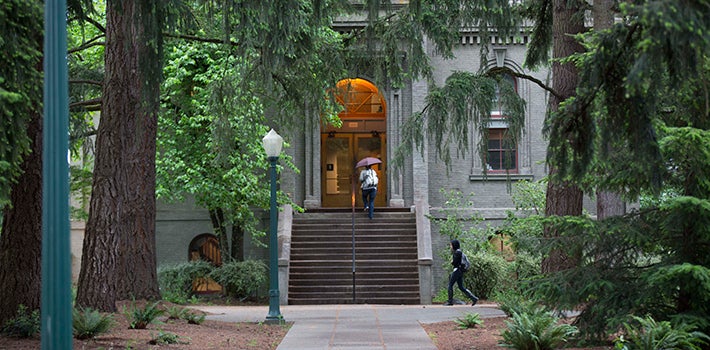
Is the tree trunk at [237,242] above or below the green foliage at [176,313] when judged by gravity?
above

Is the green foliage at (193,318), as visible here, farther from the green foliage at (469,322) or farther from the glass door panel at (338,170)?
the glass door panel at (338,170)

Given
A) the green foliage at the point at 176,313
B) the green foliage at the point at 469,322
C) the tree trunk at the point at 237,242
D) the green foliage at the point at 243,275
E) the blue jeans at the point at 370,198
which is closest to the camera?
the green foliage at the point at 469,322

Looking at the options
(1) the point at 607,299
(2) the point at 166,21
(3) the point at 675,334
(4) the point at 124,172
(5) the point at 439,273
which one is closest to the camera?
(3) the point at 675,334

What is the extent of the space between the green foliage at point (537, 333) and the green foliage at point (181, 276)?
1618 centimetres

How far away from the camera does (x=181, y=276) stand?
88.8ft

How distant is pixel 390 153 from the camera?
30500 mm

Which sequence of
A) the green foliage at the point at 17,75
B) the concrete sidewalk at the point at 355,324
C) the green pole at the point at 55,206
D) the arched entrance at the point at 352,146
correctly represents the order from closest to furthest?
the green pole at the point at 55,206
the green foliage at the point at 17,75
the concrete sidewalk at the point at 355,324
the arched entrance at the point at 352,146

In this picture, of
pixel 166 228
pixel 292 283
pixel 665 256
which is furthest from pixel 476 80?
pixel 166 228

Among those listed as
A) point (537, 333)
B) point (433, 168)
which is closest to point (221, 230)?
point (433, 168)

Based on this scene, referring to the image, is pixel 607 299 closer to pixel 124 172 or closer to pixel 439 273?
pixel 124 172

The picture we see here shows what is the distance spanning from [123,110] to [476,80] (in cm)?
622

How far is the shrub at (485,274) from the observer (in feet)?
85.6

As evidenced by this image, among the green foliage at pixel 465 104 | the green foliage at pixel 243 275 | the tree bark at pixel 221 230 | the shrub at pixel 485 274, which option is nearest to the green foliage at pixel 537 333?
the green foliage at pixel 465 104

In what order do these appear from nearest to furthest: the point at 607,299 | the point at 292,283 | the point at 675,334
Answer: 1. the point at 675,334
2. the point at 607,299
3. the point at 292,283
